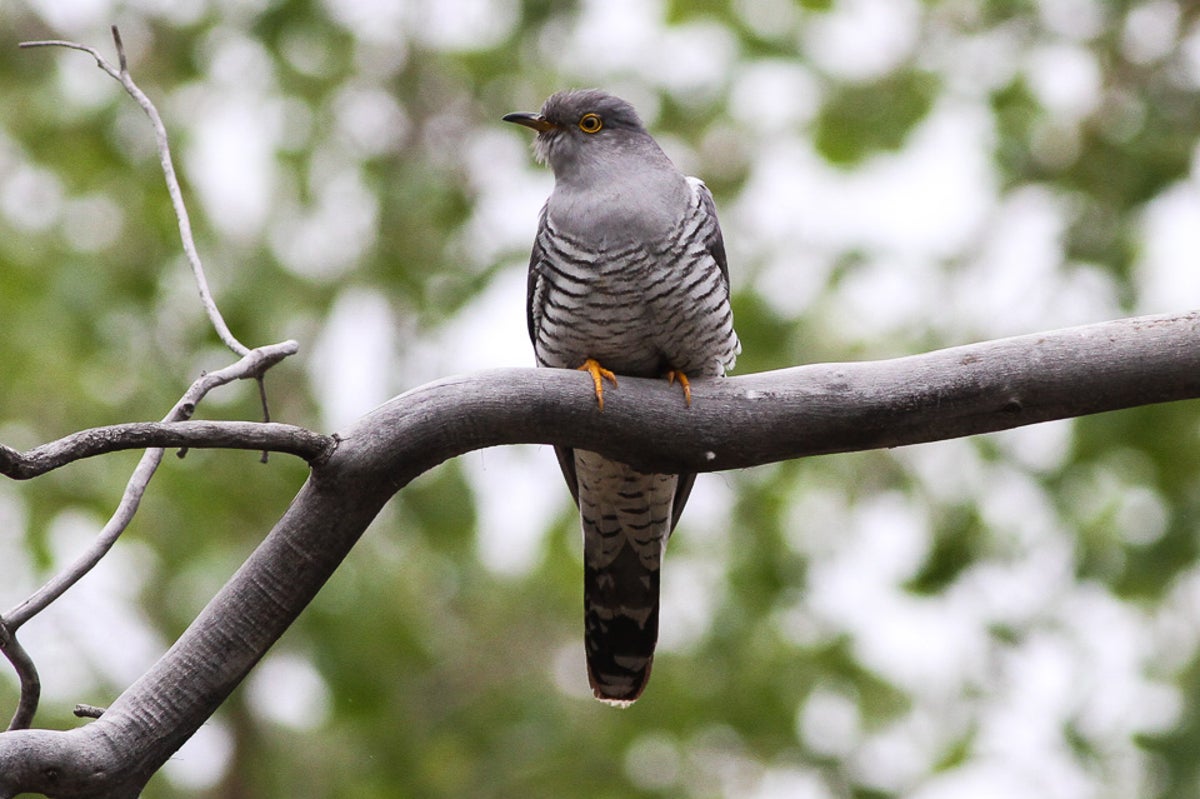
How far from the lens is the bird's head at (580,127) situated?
341 centimetres

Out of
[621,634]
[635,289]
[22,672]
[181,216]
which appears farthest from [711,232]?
[22,672]

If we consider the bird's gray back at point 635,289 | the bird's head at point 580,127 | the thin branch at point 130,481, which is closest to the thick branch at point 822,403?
the thin branch at point 130,481

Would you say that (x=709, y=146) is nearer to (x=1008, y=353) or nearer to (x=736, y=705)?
(x=736, y=705)

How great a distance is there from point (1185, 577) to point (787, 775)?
81.9 inches

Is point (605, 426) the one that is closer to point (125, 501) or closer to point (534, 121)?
point (125, 501)

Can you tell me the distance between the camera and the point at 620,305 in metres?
2.97

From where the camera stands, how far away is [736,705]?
587 centimetres

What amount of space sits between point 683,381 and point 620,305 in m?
0.40

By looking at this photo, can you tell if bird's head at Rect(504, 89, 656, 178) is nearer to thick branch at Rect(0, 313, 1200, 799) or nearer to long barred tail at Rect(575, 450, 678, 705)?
long barred tail at Rect(575, 450, 678, 705)

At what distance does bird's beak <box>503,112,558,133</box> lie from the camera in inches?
138

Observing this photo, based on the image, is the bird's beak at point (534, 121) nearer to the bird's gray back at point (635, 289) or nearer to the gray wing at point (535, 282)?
Result: the gray wing at point (535, 282)

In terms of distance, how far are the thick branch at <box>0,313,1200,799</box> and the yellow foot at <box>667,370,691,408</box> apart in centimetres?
2

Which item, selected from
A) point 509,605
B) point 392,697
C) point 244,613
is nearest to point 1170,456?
point 509,605

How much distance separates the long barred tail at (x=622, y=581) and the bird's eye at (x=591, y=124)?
36.1 inches
